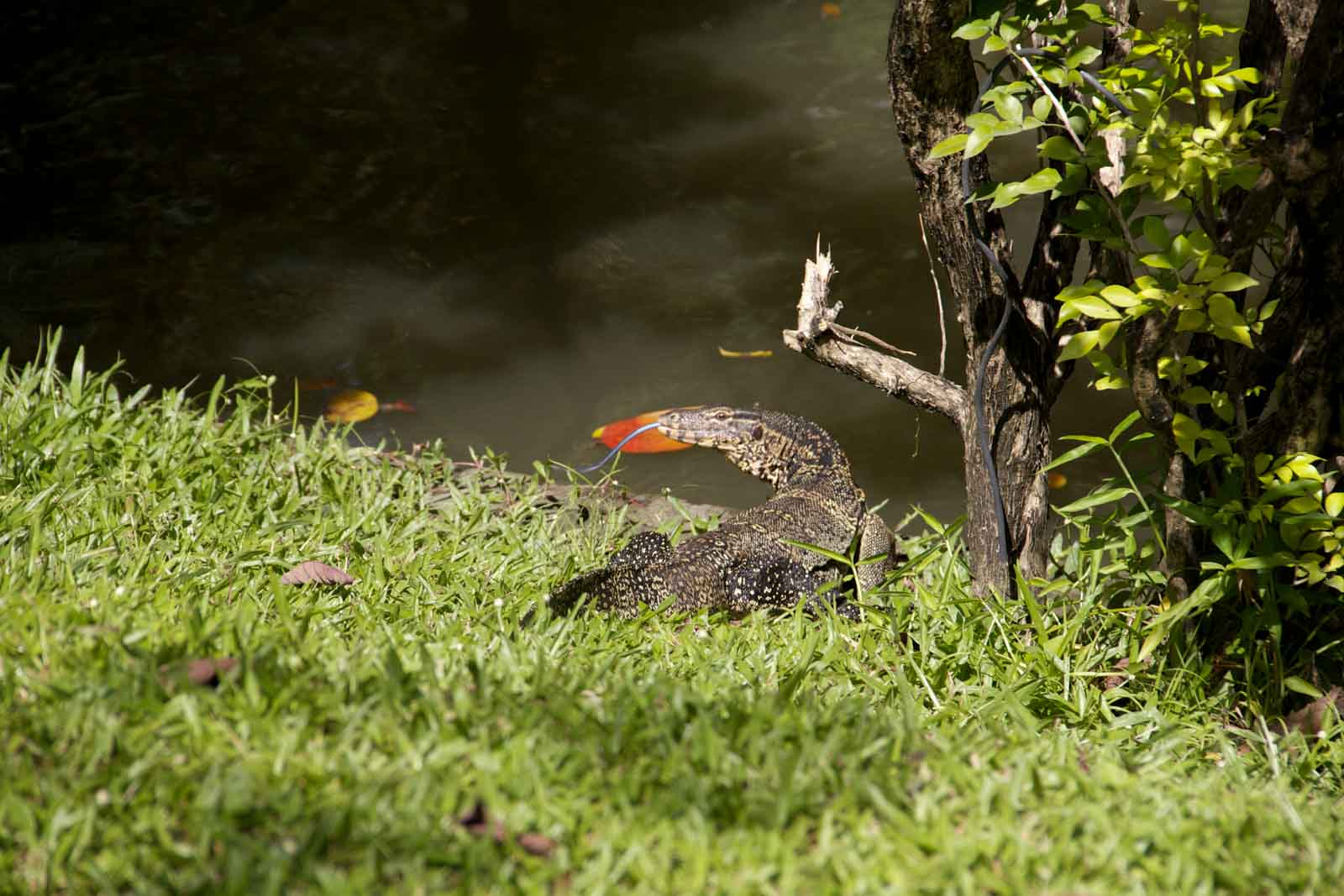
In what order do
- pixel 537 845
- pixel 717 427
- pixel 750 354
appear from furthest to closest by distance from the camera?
1. pixel 750 354
2. pixel 717 427
3. pixel 537 845

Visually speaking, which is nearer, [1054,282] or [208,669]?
[208,669]

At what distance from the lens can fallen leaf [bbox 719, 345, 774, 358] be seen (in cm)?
645

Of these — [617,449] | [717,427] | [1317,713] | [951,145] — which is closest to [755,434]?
[717,427]

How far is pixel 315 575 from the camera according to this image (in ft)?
A: 12.0

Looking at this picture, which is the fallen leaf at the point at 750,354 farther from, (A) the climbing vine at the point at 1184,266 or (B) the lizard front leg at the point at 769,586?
(A) the climbing vine at the point at 1184,266

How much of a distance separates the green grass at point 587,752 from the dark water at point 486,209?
2175mm

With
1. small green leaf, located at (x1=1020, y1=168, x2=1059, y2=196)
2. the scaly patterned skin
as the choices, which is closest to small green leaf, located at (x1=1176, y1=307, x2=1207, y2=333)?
small green leaf, located at (x1=1020, y1=168, x2=1059, y2=196)

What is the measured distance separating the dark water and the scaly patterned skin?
2.02 ft

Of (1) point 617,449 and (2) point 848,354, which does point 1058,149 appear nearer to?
(2) point 848,354

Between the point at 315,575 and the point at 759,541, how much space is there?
1579mm

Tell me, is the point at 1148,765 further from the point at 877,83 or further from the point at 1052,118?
the point at 877,83

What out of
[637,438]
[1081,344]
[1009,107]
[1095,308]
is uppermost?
[1009,107]

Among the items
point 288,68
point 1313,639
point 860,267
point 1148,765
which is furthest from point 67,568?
point 288,68

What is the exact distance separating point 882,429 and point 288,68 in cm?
561
